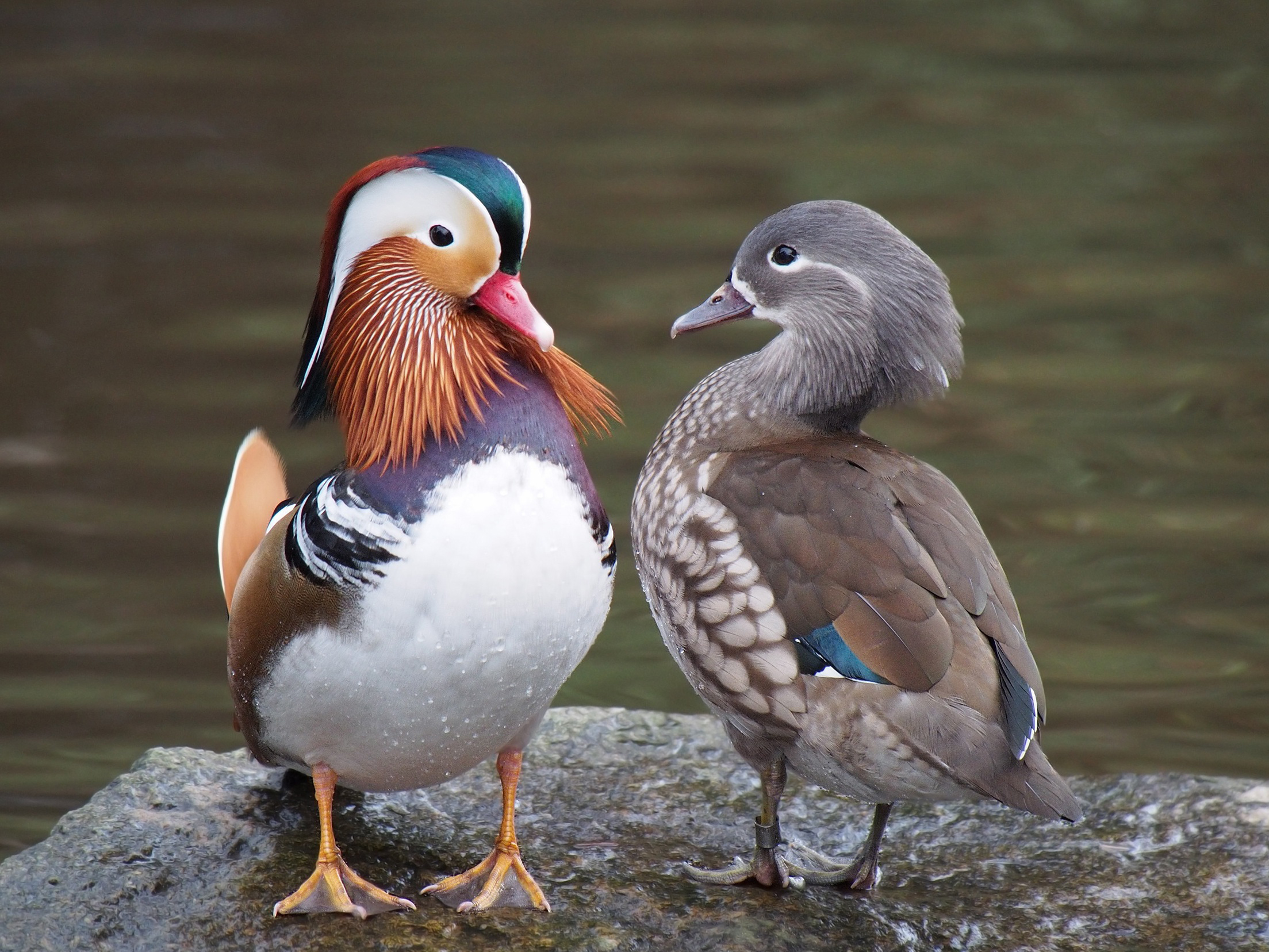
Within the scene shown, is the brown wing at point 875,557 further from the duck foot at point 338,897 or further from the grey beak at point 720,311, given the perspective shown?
the duck foot at point 338,897

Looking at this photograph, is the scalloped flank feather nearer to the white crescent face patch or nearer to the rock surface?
the white crescent face patch

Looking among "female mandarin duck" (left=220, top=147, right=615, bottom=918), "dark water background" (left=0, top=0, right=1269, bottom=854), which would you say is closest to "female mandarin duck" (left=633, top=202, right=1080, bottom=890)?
"female mandarin duck" (left=220, top=147, right=615, bottom=918)

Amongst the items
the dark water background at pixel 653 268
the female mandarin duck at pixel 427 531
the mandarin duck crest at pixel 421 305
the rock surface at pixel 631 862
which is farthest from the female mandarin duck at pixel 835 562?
the dark water background at pixel 653 268

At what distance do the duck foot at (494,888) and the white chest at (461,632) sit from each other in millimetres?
226

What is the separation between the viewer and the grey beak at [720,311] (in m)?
3.67

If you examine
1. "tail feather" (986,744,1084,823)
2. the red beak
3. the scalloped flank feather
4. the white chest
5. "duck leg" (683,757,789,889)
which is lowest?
"duck leg" (683,757,789,889)

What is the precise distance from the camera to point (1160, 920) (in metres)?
3.21

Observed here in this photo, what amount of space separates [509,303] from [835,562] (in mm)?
759

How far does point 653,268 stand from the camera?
8.32 m

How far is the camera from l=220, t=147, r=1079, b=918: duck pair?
284 cm

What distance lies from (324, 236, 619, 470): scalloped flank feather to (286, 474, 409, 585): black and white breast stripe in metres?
0.08

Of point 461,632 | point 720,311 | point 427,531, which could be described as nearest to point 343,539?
point 427,531

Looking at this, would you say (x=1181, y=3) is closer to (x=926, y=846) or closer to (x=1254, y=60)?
(x=1254, y=60)

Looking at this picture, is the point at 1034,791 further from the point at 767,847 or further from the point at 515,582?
the point at 515,582
